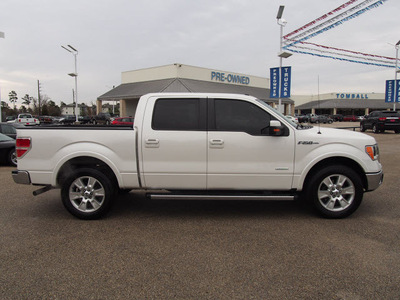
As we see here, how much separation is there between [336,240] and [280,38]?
1612cm

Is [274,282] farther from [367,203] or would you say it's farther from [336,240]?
[367,203]

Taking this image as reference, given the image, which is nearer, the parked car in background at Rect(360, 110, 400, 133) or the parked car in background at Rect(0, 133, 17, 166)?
the parked car in background at Rect(0, 133, 17, 166)

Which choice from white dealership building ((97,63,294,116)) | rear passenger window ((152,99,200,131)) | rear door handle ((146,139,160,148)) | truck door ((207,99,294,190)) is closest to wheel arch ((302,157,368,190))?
truck door ((207,99,294,190))

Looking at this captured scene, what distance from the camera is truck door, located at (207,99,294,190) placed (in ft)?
15.1

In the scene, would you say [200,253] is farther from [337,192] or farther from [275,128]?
[337,192]

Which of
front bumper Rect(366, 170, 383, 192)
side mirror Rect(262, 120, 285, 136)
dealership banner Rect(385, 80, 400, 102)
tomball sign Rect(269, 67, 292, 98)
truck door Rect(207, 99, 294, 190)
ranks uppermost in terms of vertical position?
dealership banner Rect(385, 80, 400, 102)

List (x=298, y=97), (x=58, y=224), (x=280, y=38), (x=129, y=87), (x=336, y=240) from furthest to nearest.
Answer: (x=298, y=97), (x=129, y=87), (x=280, y=38), (x=58, y=224), (x=336, y=240)

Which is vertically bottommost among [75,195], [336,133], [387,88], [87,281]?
[87,281]

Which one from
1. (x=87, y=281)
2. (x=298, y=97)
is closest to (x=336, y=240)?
(x=87, y=281)

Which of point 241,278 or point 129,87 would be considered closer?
point 241,278

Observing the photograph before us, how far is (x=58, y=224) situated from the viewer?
A: 15.2ft

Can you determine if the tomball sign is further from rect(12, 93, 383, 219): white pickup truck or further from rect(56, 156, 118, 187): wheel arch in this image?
rect(56, 156, 118, 187): wheel arch

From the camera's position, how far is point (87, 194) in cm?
476

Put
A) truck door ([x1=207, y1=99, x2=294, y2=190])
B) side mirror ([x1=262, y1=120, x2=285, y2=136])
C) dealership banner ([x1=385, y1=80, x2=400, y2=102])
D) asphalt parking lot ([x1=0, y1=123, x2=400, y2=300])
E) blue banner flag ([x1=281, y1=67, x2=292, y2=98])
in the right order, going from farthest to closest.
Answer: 1. dealership banner ([x1=385, y1=80, x2=400, y2=102])
2. blue banner flag ([x1=281, y1=67, x2=292, y2=98])
3. truck door ([x1=207, y1=99, x2=294, y2=190])
4. side mirror ([x1=262, y1=120, x2=285, y2=136])
5. asphalt parking lot ([x1=0, y1=123, x2=400, y2=300])
